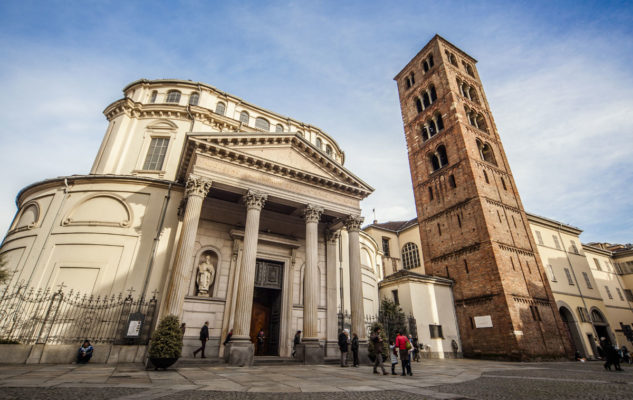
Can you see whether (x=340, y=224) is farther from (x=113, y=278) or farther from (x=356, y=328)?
→ (x=113, y=278)

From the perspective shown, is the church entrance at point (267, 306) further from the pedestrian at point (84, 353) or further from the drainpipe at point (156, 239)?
the pedestrian at point (84, 353)

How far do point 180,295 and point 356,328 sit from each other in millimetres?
7832

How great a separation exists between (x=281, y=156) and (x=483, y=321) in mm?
17936

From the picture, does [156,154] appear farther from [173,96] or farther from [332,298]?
[332,298]

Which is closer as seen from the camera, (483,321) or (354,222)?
(354,222)

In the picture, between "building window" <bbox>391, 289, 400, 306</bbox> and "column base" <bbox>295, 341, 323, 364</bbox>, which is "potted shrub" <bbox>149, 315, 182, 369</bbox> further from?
"building window" <bbox>391, 289, 400, 306</bbox>

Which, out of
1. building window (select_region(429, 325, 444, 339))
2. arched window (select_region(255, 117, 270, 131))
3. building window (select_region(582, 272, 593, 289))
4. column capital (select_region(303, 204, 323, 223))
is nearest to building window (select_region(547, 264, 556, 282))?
building window (select_region(582, 272, 593, 289))

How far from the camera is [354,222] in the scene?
1606 centimetres

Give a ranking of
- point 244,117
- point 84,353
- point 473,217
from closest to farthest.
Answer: point 84,353
point 244,117
point 473,217

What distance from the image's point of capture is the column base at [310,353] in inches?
478

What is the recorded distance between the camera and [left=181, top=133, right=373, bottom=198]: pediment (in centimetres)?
1357

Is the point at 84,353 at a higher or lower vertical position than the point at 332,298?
lower

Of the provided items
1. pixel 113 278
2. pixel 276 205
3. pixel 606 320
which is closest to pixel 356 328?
pixel 276 205

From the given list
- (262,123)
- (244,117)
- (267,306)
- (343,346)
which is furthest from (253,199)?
(262,123)
